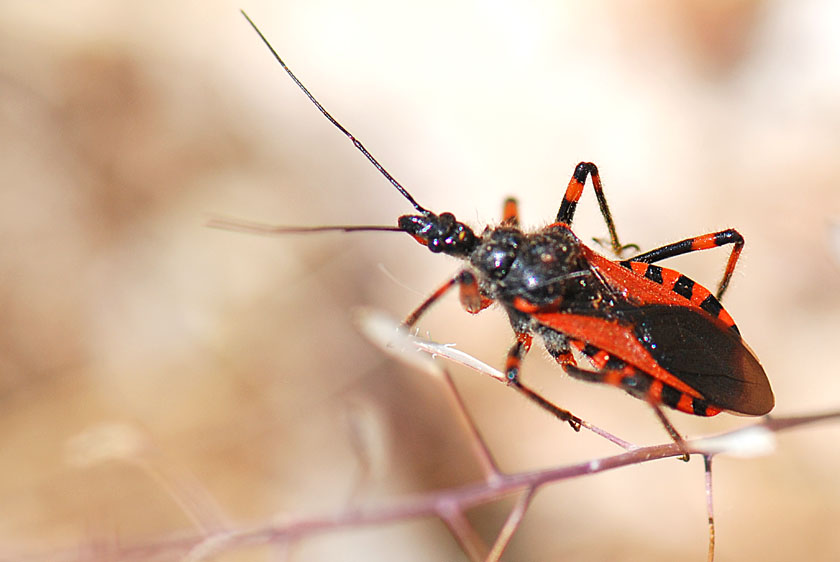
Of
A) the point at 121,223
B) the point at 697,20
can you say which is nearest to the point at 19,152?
the point at 121,223

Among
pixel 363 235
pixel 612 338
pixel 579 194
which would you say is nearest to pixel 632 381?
pixel 612 338

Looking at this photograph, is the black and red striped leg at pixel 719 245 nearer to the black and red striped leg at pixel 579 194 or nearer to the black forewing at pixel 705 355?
the black and red striped leg at pixel 579 194

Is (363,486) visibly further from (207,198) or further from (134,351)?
(207,198)

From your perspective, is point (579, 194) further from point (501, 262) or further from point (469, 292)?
point (469, 292)

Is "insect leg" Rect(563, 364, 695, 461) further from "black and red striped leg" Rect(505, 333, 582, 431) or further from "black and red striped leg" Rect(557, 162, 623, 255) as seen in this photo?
"black and red striped leg" Rect(557, 162, 623, 255)

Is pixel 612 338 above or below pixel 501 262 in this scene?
below

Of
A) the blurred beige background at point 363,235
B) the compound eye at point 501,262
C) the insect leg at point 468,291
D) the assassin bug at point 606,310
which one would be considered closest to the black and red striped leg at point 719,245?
the assassin bug at point 606,310

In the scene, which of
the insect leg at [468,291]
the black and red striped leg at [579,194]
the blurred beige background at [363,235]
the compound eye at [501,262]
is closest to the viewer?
the insect leg at [468,291]
